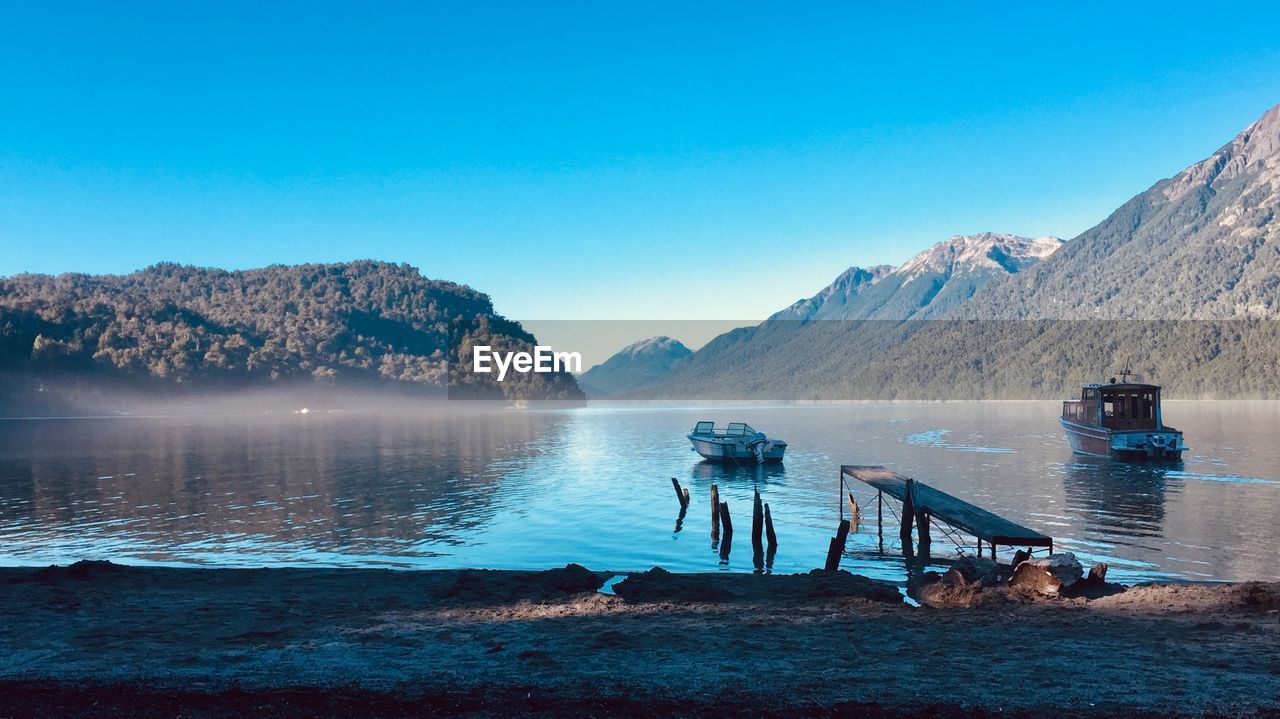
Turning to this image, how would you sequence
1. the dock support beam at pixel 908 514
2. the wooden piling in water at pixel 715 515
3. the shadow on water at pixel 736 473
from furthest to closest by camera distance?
the shadow on water at pixel 736 473 < the wooden piling in water at pixel 715 515 < the dock support beam at pixel 908 514

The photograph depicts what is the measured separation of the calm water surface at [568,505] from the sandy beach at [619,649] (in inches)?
325

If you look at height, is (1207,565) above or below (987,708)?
below

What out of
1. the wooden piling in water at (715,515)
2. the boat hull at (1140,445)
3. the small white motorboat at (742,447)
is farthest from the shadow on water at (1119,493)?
the small white motorboat at (742,447)

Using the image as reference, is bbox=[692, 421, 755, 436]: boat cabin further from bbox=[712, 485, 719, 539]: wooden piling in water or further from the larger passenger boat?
bbox=[712, 485, 719, 539]: wooden piling in water

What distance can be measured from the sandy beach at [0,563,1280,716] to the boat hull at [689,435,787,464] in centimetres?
4341


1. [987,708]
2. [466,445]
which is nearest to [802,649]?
[987,708]

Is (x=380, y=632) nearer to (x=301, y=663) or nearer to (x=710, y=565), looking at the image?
(x=301, y=663)

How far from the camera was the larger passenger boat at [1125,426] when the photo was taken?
212ft

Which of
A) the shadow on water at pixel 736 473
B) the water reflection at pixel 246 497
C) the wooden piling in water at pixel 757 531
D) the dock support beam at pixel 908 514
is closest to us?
the wooden piling in water at pixel 757 531

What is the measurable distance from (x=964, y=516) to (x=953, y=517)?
1.18ft

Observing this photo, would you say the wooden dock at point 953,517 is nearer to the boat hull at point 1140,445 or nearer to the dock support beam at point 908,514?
the dock support beam at point 908,514

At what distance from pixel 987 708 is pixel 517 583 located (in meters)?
12.9

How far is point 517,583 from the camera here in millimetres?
21469

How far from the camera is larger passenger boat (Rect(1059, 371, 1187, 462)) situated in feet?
212
